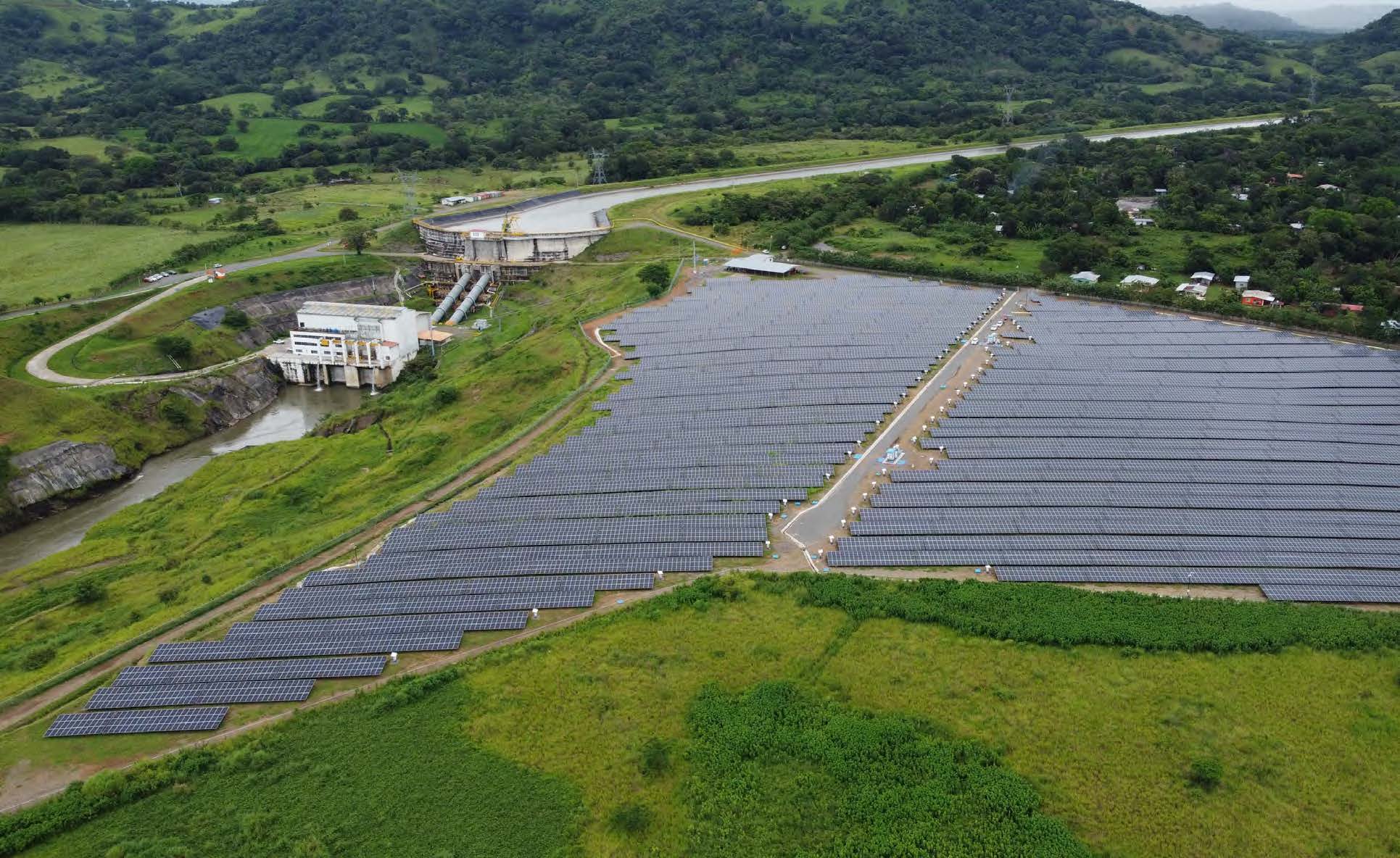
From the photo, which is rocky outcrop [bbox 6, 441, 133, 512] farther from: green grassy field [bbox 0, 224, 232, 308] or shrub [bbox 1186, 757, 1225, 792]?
shrub [bbox 1186, 757, 1225, 792]

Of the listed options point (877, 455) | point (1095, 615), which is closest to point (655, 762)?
point (1095, 615)

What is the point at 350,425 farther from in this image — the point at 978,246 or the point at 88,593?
the point at 978,246

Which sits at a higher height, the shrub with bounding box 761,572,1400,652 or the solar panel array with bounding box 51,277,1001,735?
the solar panel array with bounding box 51,277,1001,735

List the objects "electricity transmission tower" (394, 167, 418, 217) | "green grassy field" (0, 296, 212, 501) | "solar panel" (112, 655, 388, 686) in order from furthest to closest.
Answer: "electricity transmission tower" (394, 167, 418, 217)
"green grassy field" (0, 296, 212, 501)
"solar panel" (112, 655, 388, 686)

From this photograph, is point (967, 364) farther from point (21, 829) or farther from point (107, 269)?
point (107, 269)

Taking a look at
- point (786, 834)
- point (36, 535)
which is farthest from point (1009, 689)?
point (36, 535)

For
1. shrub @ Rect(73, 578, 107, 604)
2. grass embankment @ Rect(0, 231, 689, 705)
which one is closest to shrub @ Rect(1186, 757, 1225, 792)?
grass embankment @ Rect(0, 231, 689, 705)

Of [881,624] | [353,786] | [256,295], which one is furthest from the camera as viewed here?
[256,295]

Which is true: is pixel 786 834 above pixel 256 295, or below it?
below
